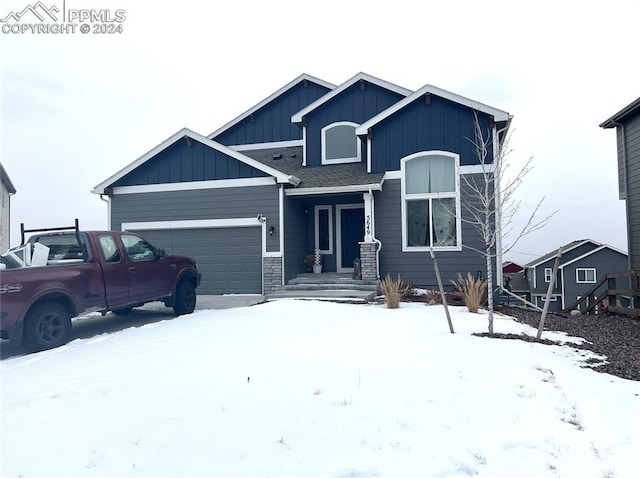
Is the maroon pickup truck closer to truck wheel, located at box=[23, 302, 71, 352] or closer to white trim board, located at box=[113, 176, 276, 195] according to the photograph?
truck wheel, located at box=[23, 302, 71, 352]

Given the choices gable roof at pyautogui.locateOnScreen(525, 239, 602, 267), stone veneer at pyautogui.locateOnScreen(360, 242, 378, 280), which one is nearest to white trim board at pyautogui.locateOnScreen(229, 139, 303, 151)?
stone veneer at pyautogui.locateOnScreen(360, 242, 378, 280)

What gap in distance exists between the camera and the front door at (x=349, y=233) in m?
14.3

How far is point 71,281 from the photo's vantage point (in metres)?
6.77

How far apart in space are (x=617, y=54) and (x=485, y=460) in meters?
15.1

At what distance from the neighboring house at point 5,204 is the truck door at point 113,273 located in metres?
19.6

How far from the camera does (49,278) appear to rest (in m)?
6.44

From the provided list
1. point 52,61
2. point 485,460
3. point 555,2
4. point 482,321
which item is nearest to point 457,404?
point 485,460

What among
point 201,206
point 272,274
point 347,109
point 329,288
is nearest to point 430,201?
point 329,288

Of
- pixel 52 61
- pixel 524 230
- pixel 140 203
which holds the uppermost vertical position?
pixel 52 61

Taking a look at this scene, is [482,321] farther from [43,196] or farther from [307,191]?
[43,196]

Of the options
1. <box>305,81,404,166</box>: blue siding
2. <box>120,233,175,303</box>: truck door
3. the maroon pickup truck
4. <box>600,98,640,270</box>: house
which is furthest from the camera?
<box>305,81,404,166</box>: blue siding

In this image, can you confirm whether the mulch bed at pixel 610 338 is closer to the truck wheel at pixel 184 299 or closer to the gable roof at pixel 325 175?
the gable roof at pixel 325 175

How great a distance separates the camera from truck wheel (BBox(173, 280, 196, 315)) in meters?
9.46

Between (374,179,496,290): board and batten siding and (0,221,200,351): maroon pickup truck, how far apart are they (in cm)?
634
